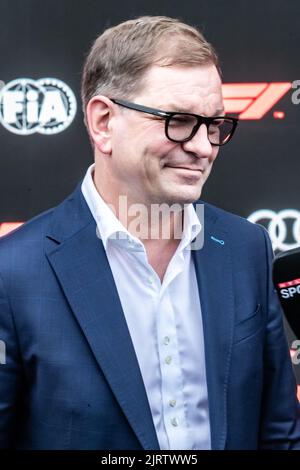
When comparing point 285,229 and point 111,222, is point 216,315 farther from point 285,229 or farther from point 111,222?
point 285,229

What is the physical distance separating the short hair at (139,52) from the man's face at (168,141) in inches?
0.8

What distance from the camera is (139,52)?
1512 mm

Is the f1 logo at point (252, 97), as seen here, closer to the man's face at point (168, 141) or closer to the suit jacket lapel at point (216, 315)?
the suit jacket lapel at point (216, 315)

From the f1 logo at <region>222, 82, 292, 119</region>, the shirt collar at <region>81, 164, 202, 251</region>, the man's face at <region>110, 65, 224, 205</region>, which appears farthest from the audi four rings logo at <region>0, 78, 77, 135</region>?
the man's face at <region>110, 65, 224, 205</region>

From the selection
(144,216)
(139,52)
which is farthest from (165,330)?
(139,52)

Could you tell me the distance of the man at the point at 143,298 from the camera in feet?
4.78

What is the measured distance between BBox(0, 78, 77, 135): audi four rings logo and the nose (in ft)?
4.37

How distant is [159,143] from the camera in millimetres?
1472

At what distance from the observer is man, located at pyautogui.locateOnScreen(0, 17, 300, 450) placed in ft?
4.78

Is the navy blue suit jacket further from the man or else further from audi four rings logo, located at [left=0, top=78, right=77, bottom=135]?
audi four rings logo, located at [left=0, top=78, right=77, bottom=135]

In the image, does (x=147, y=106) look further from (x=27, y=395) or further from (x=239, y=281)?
(x=27, y=395)

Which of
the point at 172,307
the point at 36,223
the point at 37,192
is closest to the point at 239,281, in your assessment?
the point at 172,307

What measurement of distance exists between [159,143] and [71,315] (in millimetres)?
355

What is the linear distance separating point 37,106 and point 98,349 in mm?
1431
